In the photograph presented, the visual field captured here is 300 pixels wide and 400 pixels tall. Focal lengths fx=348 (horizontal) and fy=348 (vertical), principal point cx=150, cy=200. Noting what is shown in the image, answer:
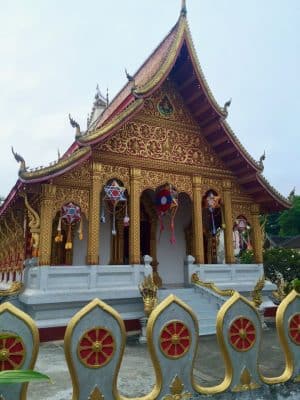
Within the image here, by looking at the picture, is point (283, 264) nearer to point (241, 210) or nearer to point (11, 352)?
point (241, 210)

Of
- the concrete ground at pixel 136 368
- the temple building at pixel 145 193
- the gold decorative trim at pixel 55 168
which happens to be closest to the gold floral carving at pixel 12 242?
the temple building at pixel 145 193

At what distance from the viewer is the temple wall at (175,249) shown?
1225cm

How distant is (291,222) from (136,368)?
41953 millimetres

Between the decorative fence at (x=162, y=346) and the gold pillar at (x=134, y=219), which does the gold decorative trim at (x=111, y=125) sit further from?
the decorative fence at (x=162, y=346)

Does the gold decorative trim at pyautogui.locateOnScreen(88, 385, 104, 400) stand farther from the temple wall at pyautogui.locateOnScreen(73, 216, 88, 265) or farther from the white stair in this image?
the temple wall at pyautogui.locateOnScreen(73, 216, 88, 265)

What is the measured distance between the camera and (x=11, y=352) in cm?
245

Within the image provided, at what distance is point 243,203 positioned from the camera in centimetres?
1162

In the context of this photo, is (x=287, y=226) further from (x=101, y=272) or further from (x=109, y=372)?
(x=109, y=372)

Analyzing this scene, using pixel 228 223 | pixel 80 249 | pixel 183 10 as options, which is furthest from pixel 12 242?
pixel 183 10

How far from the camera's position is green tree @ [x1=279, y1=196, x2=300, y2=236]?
141 ft

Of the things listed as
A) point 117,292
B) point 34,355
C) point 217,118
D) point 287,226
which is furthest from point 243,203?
point 287,226

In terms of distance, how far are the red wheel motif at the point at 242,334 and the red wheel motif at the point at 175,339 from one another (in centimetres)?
48

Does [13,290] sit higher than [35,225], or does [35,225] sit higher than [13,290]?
[35,225]

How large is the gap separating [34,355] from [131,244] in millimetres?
6798
